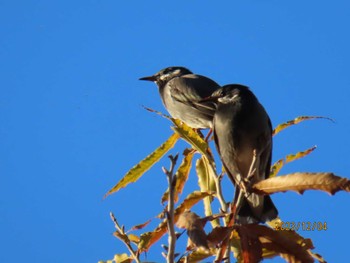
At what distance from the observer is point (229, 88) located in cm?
311

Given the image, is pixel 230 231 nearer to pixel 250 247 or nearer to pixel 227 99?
pixel 250 247

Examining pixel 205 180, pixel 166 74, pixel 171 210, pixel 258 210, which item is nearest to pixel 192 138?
pixel 205 180

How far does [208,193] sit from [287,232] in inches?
13.7

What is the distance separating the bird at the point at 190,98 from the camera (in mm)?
3869

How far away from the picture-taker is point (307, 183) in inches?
66.6

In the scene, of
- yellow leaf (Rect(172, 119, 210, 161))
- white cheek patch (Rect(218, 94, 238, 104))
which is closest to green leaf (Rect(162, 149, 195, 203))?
yellow leaf (Rect(172, 119, 210, 161))

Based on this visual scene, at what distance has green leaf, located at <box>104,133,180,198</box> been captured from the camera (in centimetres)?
248

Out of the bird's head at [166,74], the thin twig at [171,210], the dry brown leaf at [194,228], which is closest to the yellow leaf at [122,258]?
the dry brown leaf at [194,228]

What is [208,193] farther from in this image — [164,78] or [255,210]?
[164,78]

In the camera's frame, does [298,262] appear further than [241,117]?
No

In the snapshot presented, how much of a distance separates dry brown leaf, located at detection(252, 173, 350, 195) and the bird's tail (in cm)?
80

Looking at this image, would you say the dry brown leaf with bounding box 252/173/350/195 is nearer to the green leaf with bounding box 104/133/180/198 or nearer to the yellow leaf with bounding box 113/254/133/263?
the yellow leaf with bounding box 113/254/133/263

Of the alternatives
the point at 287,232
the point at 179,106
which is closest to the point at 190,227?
the point at 287,232

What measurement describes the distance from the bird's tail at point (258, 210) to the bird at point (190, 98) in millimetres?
1083
